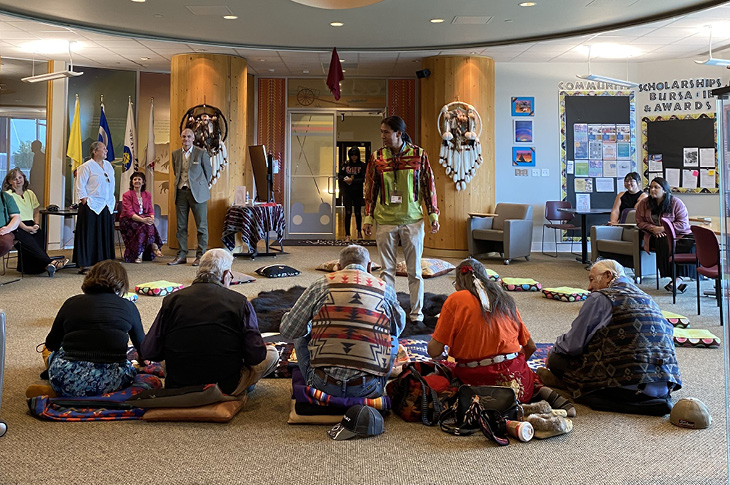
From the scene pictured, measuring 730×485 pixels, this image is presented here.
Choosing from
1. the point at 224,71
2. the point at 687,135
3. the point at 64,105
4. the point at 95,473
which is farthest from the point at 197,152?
the point at 687,135

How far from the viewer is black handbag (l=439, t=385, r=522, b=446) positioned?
9.91 feet

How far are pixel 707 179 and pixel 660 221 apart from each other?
180 inches

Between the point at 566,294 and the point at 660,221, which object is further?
the point at 660,221

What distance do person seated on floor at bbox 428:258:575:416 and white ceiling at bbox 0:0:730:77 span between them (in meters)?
5.07

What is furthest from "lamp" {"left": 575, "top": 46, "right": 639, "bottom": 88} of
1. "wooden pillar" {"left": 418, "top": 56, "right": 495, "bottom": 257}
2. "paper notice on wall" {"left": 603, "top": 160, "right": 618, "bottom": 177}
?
"wooden pillar" {"left": 418, "top": 56, "right": 495, "bottom": 257}

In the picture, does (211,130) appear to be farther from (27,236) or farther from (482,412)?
(482,412)

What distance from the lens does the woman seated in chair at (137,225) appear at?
951cm

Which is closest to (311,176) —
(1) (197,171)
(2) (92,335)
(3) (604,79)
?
(1) (197,171)

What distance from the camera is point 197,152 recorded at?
9.38 meters

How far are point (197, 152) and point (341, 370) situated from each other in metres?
6.92

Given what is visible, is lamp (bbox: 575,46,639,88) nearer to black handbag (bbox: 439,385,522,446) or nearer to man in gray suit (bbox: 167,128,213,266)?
man in gray suit (bbox: 167,128,213,266)

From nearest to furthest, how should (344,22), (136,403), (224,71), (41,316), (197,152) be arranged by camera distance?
(136,403)
(41,316)
(344,22)
(197,152)
(224,71)

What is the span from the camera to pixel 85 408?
3.24 metres

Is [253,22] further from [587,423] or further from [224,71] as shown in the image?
[587,423]
